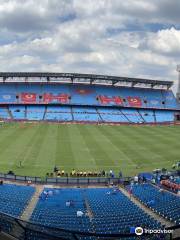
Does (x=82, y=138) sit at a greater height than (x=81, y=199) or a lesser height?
greater

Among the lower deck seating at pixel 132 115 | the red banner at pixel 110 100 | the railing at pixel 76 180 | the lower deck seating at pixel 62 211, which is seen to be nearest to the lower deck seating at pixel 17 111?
the red banner at pixel 110 100

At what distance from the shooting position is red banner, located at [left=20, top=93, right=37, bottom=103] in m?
112

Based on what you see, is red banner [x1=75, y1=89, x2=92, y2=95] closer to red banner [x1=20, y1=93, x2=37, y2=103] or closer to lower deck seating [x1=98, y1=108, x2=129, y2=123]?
lower deck seating [x1=98, y1=108, x2=129, y2=123]

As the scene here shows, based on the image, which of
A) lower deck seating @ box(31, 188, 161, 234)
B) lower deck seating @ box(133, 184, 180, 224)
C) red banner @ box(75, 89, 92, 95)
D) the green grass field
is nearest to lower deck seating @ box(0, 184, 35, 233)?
lower deck seating @ box(31, 188, 161, 234)

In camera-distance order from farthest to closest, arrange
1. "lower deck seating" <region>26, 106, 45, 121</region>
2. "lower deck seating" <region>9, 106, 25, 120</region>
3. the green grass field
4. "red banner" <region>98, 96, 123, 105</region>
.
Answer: "red banner" <region>98, 96, 123, 105</region> → "lower deck seating" <region>9, 106, 25, 120</region> → "lower deck seating" <region>26, 106, 45, 121</region> → the green grass field

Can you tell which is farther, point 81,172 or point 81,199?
point 81,172

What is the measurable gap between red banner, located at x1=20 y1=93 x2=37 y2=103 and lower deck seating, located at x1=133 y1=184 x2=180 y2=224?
8045 centimetres

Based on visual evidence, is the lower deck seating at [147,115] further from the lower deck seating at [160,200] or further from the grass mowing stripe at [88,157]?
the lower deck seating at [160,200]

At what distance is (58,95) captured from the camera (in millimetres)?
115312

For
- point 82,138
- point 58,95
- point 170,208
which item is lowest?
point 170,208

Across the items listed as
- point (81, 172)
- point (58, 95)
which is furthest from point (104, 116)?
point (81, 172)

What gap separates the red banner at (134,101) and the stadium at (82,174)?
13.0 feet

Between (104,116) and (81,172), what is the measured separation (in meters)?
68.1

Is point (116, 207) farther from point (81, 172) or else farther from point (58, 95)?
point (58, 95)
